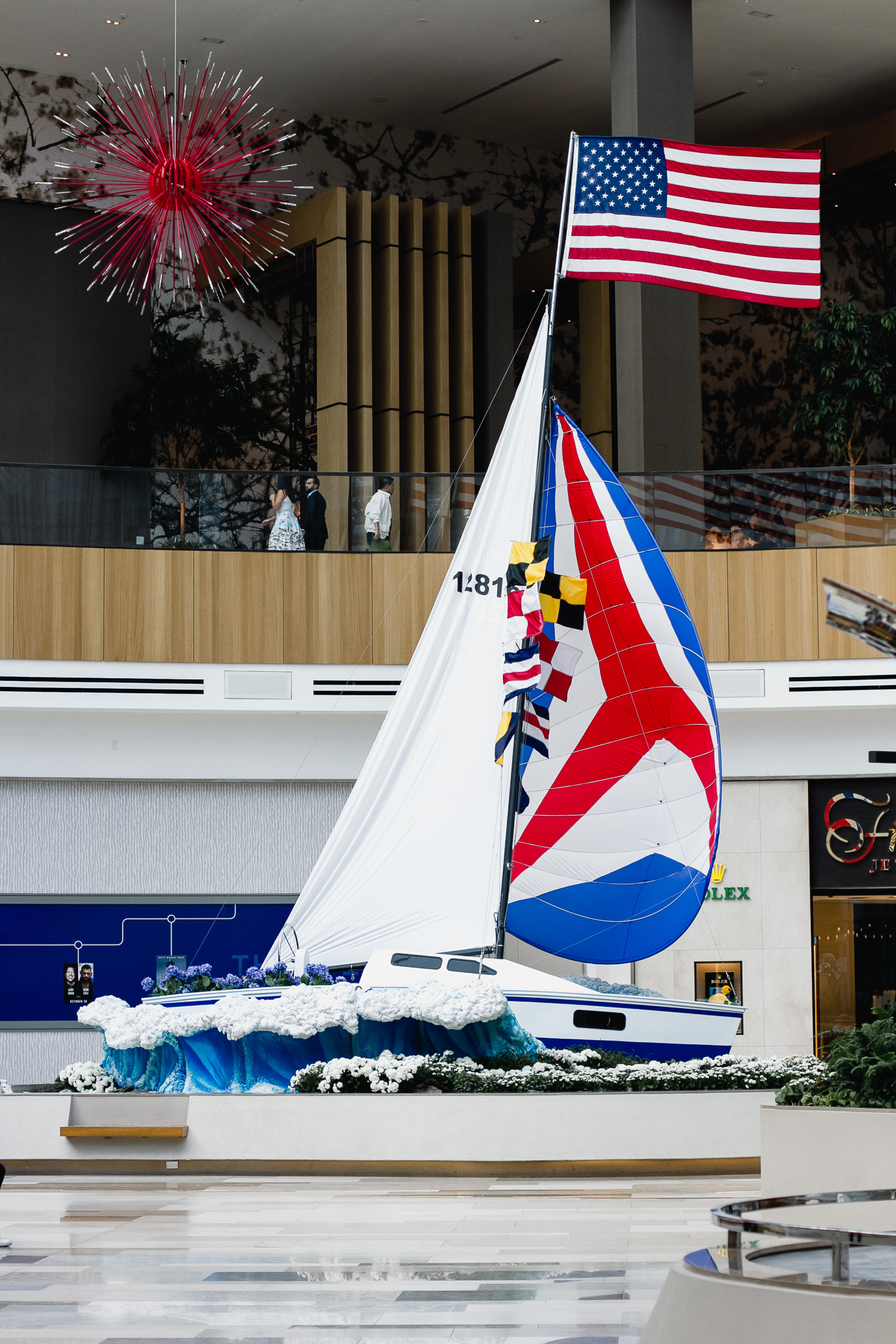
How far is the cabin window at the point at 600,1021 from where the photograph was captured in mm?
12613

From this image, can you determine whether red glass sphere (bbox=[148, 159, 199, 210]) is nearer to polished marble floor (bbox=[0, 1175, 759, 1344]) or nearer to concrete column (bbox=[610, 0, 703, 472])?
concrete column (bbox=[610, 0, 703, 472])

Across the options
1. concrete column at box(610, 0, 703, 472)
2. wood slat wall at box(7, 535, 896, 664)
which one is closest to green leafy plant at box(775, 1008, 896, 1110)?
wood slat wall at box(7, 535, 896, 664)

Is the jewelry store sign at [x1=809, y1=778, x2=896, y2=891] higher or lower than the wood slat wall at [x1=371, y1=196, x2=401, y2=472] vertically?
lower

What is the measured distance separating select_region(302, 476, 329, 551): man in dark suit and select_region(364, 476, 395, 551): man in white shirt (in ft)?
1.47

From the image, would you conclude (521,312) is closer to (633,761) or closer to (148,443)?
(148,443)

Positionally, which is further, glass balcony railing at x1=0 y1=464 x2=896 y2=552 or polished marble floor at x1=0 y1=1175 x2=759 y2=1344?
glass balcony railing at x1=0 y1=464 x2=896 y2=552

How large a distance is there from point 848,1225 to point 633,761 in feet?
25.3

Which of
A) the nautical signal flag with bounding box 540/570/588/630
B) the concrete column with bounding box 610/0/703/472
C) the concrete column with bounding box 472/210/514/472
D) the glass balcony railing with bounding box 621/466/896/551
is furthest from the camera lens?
the concrete column with bounding box 472/210/514/472

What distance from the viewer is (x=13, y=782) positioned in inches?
679

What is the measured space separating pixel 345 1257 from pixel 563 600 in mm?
6843

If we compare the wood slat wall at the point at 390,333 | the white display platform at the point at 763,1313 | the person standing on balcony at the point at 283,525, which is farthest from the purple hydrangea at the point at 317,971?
the wood slat wall at the point at 390,333

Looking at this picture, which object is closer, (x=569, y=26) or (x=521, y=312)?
(x=569, y=26)

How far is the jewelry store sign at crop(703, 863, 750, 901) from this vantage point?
1752 cm

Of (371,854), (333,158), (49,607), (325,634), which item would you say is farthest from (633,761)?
(333,158)
